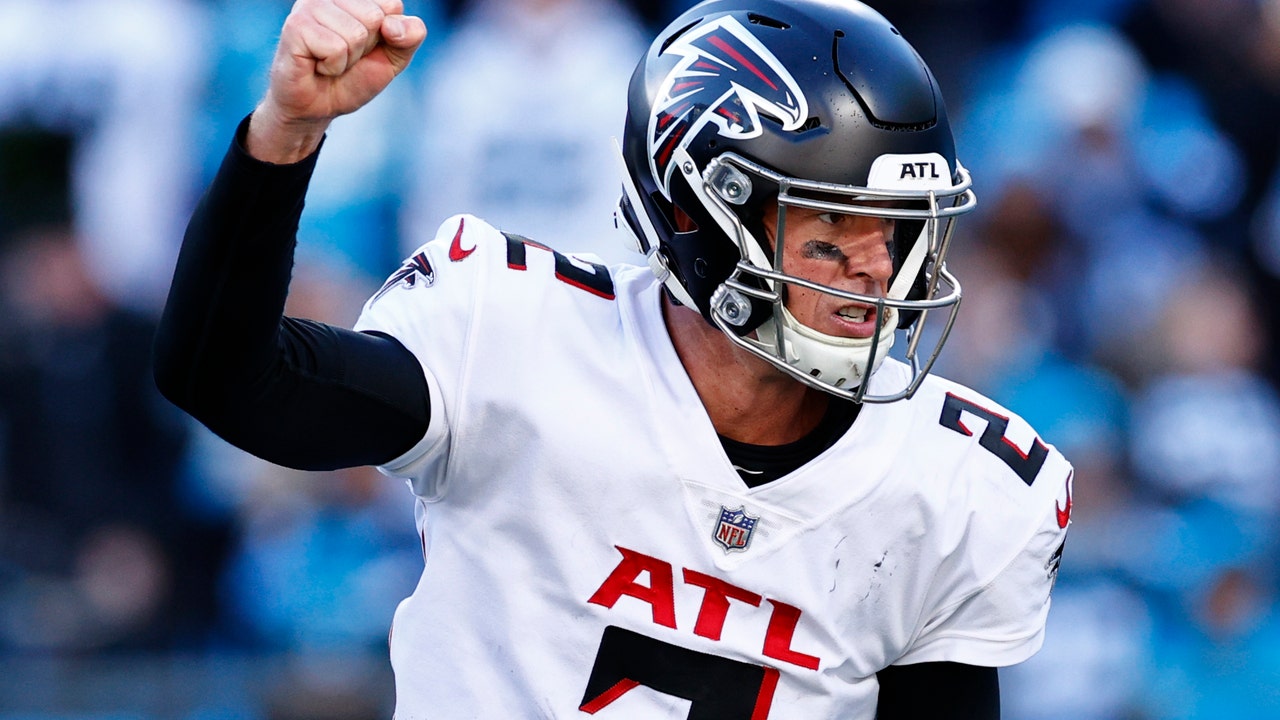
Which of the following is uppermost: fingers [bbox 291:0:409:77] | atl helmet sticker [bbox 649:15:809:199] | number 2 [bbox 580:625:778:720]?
atl helmet sticker [bbox 649:15:809:199]

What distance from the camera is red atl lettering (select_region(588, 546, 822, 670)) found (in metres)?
2.22

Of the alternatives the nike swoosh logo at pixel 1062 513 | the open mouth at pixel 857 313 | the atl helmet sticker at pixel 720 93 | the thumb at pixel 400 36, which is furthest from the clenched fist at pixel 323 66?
the nike swoosh logo at pixel 1062 513

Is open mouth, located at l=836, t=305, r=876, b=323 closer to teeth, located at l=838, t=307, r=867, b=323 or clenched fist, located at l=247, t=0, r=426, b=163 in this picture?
teeth, located at l=838, t=307, r=867, b=323

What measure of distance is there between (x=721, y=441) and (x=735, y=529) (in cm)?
14

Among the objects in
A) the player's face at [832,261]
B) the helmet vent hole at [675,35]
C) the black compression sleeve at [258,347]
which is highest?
the helmet vent hole at [675,35]

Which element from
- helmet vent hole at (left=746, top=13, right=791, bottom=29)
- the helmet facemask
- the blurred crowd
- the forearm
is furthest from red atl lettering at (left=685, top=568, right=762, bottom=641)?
the blurred crowd

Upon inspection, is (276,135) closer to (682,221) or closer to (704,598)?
(682,221)

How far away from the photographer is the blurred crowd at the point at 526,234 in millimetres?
4844

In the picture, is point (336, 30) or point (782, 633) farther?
point (782, 633)

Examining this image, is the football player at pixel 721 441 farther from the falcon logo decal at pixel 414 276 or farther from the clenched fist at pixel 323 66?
the clenched fist at pixel 323 66

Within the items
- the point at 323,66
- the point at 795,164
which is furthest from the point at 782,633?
the point at 323,66

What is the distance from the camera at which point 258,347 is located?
192cm

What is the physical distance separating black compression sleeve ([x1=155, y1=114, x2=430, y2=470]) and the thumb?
0.16 meters

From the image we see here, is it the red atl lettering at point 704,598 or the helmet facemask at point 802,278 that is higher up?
the helmet facemask at point 802,278
